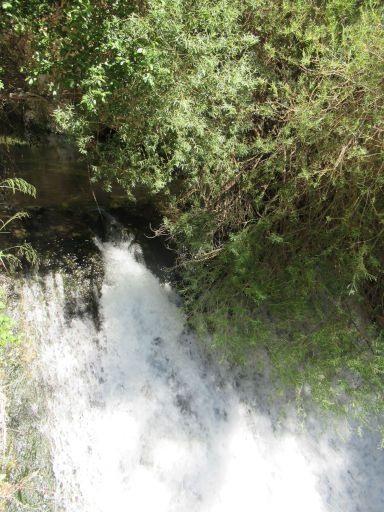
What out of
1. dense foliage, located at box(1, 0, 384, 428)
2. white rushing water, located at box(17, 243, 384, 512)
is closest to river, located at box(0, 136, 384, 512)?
white rushing water, located at box(17, 243, 384, 512)

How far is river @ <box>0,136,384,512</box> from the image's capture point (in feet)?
14.3

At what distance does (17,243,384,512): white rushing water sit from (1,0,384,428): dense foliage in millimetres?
547

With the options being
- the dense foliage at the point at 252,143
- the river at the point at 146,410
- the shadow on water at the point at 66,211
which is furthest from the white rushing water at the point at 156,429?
the dense foliage at the point at 252,143

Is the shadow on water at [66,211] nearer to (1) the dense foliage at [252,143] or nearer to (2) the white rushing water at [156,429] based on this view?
(2) the white rushing water at [156,429]

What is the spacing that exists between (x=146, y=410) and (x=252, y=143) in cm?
294

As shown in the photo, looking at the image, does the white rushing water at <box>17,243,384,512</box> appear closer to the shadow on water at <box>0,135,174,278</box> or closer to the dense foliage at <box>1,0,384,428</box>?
the shadow on water at <box>0,135,174,278</box>

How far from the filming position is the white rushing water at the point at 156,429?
171 inches

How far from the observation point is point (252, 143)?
4.88 meters

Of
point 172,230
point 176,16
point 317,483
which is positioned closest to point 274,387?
point 317,483

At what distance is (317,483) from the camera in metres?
5.14

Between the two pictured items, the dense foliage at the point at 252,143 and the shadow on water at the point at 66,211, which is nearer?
the dense foliage at the point at 252,143

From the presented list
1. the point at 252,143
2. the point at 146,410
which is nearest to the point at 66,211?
the point at 252,143

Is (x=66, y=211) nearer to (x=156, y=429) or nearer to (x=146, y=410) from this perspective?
(x=146, y=410)

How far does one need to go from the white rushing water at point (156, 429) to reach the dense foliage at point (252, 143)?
55cm
